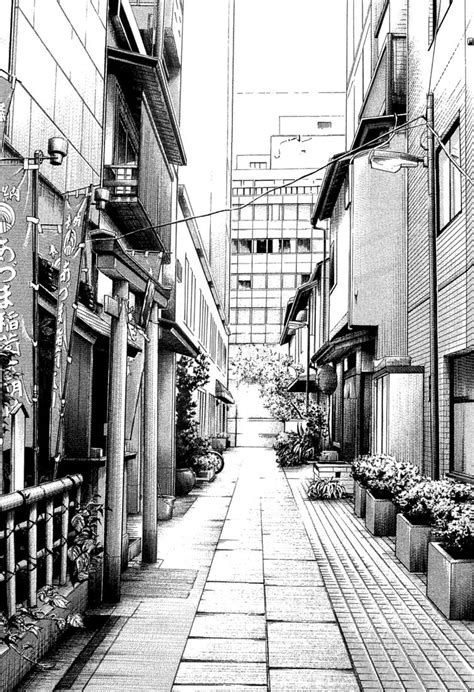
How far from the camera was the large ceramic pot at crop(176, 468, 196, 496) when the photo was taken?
67.9 ft

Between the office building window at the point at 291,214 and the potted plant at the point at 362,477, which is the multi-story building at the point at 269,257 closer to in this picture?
the office building window at the point at 291,214

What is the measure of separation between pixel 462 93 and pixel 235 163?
3095 inches

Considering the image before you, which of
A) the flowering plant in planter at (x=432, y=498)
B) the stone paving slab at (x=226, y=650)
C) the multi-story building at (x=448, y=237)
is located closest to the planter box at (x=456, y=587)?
the flowering plant in planter at (x=432, y=498)

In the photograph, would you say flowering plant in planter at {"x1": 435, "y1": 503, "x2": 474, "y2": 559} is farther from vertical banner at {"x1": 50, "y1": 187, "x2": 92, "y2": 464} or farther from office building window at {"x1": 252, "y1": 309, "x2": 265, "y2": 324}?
office building window at {"x1": 252, "y1": 309, "x2": 265, "y2": 324}

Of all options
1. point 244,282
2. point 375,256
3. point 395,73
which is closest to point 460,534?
point 375,256

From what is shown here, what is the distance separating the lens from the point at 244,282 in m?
77.6

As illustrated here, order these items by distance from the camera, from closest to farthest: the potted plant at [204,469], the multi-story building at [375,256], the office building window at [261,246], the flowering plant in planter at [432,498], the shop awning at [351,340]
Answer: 1. the flowering plant in planter at [432,498]
2. the multi-story building at [375,256]
3. the shop awning at [351,340]
4. the potted plant at [204,469]
5. the office building window at [261,246]

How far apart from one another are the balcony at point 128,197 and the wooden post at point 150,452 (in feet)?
12.7

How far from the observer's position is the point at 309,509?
59.6 feet

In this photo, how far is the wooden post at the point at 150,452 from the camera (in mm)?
10875

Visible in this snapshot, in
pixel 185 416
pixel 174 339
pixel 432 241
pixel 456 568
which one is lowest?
Result: pixel 456 568

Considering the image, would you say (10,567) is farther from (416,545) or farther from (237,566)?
(416,545)

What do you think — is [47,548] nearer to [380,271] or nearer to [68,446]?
[68,446]

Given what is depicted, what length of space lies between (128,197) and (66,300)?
7.42 metres
